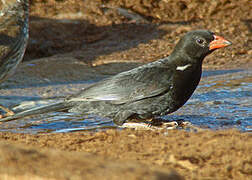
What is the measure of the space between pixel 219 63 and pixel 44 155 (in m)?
7.15

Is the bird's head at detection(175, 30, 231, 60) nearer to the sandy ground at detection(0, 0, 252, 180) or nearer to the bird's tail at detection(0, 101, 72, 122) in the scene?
the sandy ground at detection(0, 0, 252, 180)

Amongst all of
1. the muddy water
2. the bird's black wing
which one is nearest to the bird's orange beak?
the bird's black wing

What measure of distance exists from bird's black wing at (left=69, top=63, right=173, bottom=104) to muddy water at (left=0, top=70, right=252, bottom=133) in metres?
0.39

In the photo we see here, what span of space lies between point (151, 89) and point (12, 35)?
1.99 meters

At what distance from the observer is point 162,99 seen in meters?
5.25

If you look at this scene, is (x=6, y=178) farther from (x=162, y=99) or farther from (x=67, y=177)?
(x=162, y=99)

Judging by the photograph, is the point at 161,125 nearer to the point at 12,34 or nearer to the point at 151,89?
the point at 151,89

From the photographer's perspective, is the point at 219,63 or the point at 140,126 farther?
the point at 219,63

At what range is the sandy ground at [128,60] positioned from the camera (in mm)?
2664

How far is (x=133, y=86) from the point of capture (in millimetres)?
5492

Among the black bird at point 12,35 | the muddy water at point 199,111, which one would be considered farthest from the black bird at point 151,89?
the black bird at point 12,35

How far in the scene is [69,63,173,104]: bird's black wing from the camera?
17.5ft

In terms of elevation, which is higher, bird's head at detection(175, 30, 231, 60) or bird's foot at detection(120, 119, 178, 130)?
bird's head at detection(175, 30, 231, 60)

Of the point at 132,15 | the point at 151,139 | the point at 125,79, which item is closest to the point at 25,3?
the point at 125,79
